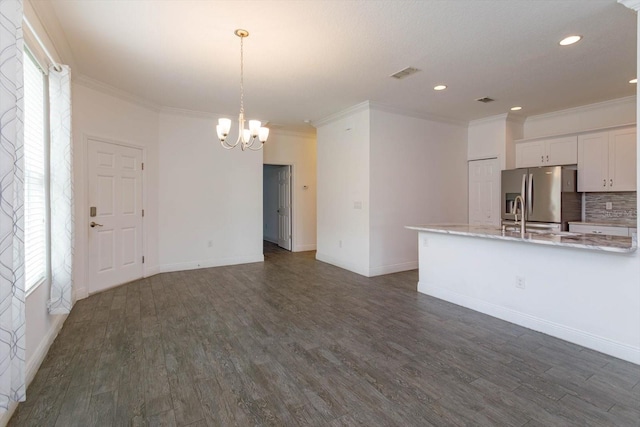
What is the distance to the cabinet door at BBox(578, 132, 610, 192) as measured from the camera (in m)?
4.79

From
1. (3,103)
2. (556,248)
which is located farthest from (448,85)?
(3,103)

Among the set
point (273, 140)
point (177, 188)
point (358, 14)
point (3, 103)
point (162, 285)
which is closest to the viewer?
point (3, 103)

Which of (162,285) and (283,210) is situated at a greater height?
(283,210)

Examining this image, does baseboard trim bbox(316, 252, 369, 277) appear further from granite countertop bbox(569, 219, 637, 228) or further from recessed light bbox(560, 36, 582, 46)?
recessed light bbox(560, 36, 582, 46)

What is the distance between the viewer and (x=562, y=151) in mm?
5250

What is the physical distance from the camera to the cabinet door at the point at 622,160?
4.53 m

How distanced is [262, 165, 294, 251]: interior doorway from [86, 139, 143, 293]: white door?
3.37 meters

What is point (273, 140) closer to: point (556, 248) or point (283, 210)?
point (283, 210)

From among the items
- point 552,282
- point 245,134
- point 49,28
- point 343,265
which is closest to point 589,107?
point 552,282

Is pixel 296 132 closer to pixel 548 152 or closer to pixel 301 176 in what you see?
pixel 301 176

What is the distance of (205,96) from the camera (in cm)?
470

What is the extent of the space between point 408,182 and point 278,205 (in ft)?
12.4

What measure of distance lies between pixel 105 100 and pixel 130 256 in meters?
2.27

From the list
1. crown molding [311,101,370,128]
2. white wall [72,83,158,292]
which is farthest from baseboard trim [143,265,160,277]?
crown molding [311,101,370,128]
